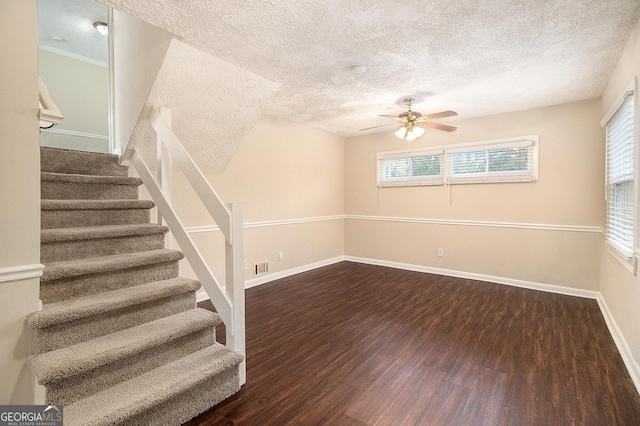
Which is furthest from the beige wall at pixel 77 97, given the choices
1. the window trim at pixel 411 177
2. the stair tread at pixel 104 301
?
the window trim at pixel 411 177

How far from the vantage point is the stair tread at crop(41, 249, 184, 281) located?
1.70m

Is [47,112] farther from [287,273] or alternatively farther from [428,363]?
[287,273]

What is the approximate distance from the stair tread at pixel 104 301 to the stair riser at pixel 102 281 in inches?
1.8

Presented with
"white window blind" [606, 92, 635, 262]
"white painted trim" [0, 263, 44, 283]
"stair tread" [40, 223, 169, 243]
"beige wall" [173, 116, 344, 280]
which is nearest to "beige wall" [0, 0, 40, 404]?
"white painted trim" [0, 263, 44, 283]

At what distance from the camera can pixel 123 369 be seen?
1569 mm

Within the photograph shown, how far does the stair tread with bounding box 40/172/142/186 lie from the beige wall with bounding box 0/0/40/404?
1043mm

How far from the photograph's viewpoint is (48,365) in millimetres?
1347

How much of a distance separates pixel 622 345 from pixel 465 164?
2.84m

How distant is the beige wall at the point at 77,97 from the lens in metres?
3.97

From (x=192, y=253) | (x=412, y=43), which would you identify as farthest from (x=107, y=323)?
(x=412, y=43)

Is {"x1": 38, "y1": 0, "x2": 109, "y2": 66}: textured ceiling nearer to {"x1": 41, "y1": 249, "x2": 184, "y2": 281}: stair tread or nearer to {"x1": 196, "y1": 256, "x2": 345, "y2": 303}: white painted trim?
{"x1": 41, "y1": 249, "x2": 184, "y2": 281}: stair tread

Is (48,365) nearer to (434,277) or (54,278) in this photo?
(54,278)

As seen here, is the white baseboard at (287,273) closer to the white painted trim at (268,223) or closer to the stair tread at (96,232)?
the white painted trim at (268,223)

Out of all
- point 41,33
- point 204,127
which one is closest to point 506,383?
point 204,127
